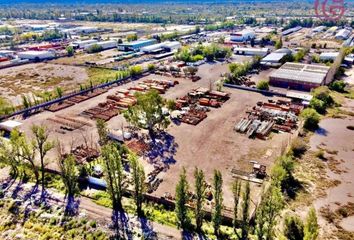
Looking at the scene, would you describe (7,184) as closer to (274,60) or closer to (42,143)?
(42,143)

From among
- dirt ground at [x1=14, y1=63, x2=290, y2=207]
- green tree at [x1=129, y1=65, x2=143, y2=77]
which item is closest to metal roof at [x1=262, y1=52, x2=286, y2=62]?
dirt ground at [x1=14, y1=63, x2=290, y2=207]

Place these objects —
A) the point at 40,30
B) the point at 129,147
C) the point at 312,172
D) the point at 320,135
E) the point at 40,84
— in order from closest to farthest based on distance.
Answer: the point at 312,172 → the point at 129,147 → the point at 320,135 → the point at 40,84 → the point at 40,30

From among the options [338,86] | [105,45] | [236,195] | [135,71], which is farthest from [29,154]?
[105,45]

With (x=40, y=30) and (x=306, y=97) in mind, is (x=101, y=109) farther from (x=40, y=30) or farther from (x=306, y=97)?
(x=40, y=30)

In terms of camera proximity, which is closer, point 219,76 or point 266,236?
point 266,236

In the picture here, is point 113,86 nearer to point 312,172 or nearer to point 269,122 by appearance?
point 269,122

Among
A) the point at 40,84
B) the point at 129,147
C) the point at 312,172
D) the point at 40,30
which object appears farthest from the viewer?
the point at 40,30

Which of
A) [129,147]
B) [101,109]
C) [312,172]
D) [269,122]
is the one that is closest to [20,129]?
[101,109]
